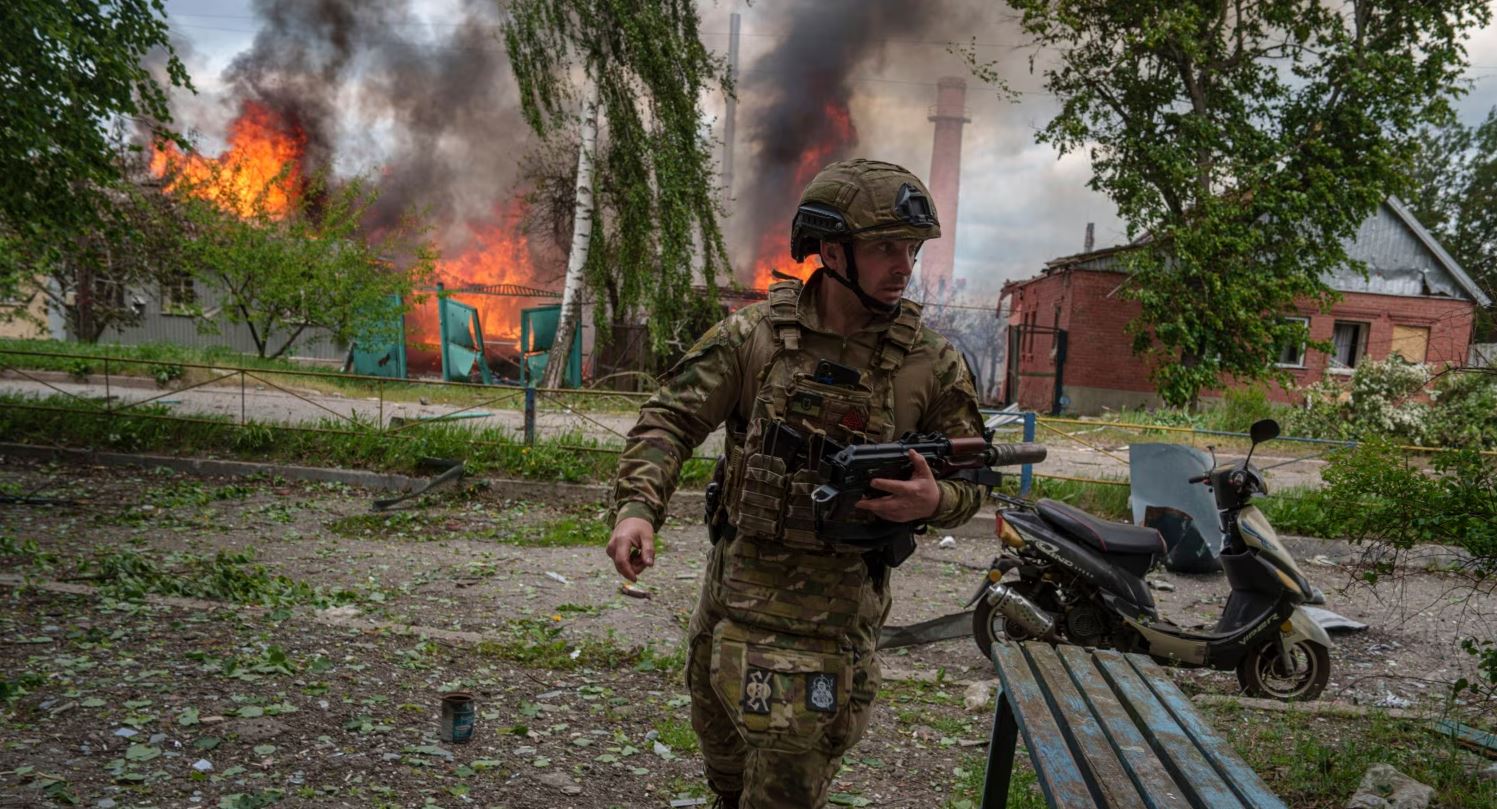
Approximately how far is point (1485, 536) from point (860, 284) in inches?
103

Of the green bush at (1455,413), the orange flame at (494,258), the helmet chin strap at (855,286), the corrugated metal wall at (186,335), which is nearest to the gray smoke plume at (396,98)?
the orange flame at (494,258)

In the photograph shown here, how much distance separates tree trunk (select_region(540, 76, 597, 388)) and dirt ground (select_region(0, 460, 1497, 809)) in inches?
383

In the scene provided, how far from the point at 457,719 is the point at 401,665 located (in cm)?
91

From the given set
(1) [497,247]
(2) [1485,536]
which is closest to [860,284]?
(2) [1485,536]

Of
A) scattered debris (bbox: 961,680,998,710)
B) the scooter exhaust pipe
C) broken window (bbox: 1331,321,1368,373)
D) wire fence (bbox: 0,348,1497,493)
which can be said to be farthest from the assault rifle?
broken window (bbox: 1331,321,1368,373)

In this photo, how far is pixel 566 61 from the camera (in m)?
16.1

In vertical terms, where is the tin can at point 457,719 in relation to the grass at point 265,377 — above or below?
below

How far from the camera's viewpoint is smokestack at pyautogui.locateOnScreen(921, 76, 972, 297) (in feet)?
135

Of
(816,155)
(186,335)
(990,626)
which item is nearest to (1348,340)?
(816,155)

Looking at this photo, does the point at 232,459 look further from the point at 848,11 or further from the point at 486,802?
the point at 848,11

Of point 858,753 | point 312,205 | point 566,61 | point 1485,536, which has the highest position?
point 566,61

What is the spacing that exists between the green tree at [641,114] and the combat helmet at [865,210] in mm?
13931

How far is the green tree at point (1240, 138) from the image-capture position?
17.7 meters

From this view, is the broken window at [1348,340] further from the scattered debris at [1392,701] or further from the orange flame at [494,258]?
the scattered debris at [1392,701]
